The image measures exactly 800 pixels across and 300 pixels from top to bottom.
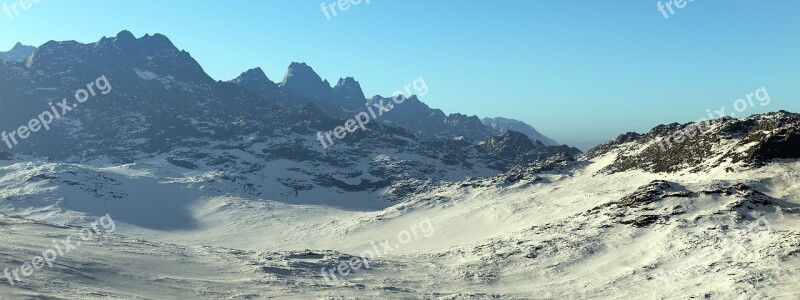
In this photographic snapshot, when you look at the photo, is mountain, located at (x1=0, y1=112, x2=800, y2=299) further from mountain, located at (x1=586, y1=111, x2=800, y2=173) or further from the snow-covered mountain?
mountain, located at (x1=586, y1=111, x2=800, y2=173)

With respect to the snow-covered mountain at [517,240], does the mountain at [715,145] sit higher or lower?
lower

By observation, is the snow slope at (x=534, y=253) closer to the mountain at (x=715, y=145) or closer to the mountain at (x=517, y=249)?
the mountain at (x=517, y=249)

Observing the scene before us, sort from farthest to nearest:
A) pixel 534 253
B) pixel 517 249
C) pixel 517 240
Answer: pixel 517 240 → pixel 517 249 → pixel 534 253

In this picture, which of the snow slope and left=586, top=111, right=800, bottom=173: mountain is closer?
the snow slope

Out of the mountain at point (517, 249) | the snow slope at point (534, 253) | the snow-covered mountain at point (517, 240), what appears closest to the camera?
the snow slope at point (534, 253)

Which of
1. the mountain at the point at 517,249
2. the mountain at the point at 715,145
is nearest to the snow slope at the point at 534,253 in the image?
the mountain at the point at 517,249

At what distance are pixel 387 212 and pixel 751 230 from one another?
59779 millimetres

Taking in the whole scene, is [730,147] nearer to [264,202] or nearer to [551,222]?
[551,222]

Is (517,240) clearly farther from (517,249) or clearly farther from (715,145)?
(715,145)

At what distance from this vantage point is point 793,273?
106ft

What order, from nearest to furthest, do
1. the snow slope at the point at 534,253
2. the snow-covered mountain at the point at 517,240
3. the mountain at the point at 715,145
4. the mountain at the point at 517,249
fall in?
the snow slope at the point at 534,253 → the mountain at the point at 517,249 → the snow-covered mountain at the point at 517,240 → the mountain at the point at 715,145

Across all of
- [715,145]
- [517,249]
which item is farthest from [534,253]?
[715,145]

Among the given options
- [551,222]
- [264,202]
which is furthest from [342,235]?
[264,202]

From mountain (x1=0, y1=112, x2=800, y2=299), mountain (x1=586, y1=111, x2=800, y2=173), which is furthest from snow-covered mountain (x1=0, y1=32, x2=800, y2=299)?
mountain (x1=586, y1=111, x2=800, y2=173)
